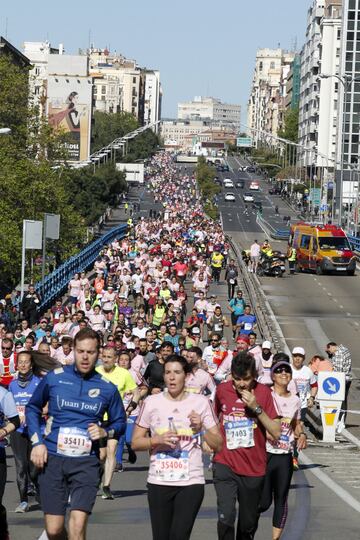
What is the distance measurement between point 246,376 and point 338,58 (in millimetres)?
175805

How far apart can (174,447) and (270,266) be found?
51.8 metres

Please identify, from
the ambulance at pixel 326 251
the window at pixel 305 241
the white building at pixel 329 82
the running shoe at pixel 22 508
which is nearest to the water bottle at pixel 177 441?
the running shoe at pixel 22 508

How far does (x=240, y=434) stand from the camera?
1048 cm

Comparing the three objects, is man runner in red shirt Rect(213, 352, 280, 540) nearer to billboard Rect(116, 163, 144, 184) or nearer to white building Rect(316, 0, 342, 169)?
billboard Rect(116, 163, 144, 184)

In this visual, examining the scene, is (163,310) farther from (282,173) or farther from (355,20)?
(282,173)

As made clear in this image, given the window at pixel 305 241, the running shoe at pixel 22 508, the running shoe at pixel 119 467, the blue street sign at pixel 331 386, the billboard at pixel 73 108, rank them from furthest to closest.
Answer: the billboard at pixel 73 108, the window at pixel 305 241, the blue street sign at pixel 331 386, the running shoe at pixel 119 467, the running shoe at pixel 22 508

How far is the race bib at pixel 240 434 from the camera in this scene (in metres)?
10.5

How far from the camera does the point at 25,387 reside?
45.1ft

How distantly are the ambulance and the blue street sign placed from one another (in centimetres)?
4079

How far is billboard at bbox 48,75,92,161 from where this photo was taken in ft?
485

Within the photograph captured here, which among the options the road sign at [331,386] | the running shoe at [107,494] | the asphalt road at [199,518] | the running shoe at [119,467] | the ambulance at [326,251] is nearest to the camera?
the asphalt road at [199,518]

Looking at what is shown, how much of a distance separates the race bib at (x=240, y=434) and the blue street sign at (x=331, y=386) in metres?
11.9

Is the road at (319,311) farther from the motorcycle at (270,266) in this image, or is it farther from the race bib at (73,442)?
the race bib at (73,442)

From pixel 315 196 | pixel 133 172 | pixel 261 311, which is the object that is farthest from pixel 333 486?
pixel 133 172
